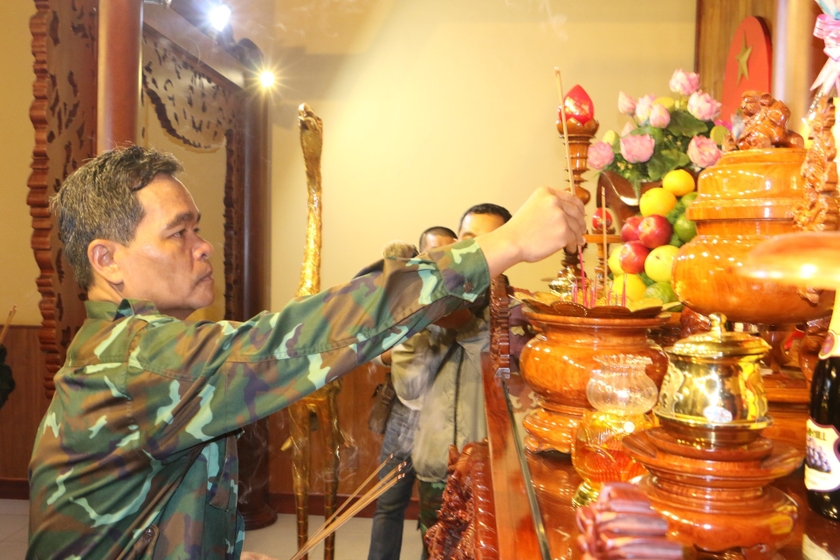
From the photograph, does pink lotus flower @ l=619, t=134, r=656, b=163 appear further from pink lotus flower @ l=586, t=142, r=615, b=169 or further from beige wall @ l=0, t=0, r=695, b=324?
beige wall @ l=0, t=0, r=695, b=324

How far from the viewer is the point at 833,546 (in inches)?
Result: 20.2

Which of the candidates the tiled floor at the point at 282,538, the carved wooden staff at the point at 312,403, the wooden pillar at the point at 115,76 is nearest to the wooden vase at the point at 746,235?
the carved wooden staff at the point at 312,403

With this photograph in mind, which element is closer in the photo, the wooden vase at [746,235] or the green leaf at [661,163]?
the wooden vase at [746,235]

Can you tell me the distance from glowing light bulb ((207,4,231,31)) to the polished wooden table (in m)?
2.76

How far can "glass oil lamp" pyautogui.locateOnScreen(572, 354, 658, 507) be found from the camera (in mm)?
627

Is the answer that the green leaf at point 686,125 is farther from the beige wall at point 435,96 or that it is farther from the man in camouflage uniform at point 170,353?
the beige wall at point 435,96

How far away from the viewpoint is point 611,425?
65 cm

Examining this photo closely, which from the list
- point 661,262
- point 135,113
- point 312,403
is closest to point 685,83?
point 661,262

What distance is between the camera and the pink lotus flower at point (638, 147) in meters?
1.60

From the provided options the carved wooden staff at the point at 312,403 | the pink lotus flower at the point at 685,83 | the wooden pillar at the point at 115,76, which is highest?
the wooden pillar at the point at 115,76

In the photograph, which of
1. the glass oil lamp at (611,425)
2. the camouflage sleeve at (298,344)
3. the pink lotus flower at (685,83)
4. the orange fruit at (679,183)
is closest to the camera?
the glass oil lamp at (611,425)

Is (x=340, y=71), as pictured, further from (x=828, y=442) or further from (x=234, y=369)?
(x=828, y=442)

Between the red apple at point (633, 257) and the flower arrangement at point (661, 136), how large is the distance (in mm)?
245

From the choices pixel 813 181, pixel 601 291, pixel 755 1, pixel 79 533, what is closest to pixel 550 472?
pixel 813 181
